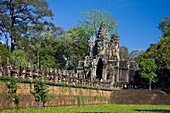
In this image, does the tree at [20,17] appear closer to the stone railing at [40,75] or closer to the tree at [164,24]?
the stone railing at [40,75]

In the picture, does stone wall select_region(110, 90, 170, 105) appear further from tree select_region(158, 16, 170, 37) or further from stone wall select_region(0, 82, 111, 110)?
tree select_region(158, 16, 170, 37)

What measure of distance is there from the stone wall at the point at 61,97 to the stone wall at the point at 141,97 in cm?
95

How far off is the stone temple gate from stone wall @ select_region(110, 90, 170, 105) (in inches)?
379

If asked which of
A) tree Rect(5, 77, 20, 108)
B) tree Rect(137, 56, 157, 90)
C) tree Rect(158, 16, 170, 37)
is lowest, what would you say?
tree Rect(5, 77, 20, 108)

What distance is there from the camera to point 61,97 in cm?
2455

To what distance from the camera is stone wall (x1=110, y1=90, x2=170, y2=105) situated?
1318 inches

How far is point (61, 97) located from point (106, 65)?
22522 mm

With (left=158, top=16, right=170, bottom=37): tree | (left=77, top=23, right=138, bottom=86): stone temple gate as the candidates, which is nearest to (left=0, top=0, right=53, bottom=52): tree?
(left=77, top=23, right=138, bottom=86): stone temple gate

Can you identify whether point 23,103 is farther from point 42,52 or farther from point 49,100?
point 42,52

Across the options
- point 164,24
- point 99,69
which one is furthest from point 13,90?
point 164,24

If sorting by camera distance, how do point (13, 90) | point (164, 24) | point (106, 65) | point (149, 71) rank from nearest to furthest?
point (13, 90) < point (149, 71) < point (106, 65) < point (164, 24)

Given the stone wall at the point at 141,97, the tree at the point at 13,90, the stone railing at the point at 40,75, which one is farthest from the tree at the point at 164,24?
the tree at the point at 13,90

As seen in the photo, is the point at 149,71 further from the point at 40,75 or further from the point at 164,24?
the point at 164,24

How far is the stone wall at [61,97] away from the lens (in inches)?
698
